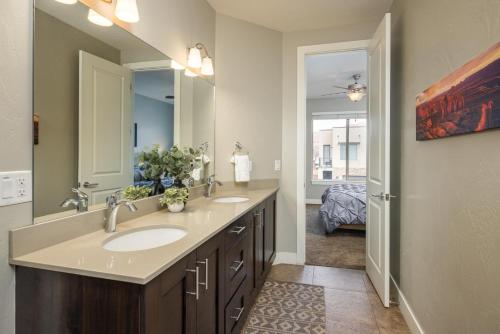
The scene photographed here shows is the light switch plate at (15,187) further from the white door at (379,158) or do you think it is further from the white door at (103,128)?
the white door at (379,158)

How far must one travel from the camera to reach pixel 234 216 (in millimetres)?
1697

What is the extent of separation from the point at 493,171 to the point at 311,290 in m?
1.87

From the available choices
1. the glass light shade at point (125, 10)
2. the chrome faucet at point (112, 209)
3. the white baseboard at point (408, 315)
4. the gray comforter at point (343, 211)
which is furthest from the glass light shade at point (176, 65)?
the gray comforter at point (343, 211)

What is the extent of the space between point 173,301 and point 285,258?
2.25 metres

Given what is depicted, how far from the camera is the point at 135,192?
170 cm

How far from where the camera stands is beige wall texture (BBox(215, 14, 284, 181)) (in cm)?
297

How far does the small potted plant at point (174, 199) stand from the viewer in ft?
5.94

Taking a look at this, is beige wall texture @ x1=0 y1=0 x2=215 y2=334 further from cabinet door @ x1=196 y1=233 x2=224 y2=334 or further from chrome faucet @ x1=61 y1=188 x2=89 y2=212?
cabinet door @ x1=196 y1=233 x2=224 y2=334

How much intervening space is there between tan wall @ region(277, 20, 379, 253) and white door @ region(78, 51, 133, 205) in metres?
1.82

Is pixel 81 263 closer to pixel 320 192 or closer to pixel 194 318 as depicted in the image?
pixel 194 318

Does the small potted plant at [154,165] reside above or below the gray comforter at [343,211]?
above

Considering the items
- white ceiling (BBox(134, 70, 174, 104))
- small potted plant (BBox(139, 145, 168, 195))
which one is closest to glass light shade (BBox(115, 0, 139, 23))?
white ceiling (BBox(134, 70, 174, 104))

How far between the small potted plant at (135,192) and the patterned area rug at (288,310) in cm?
116

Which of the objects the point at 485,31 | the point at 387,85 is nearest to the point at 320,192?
the point at 387,85
